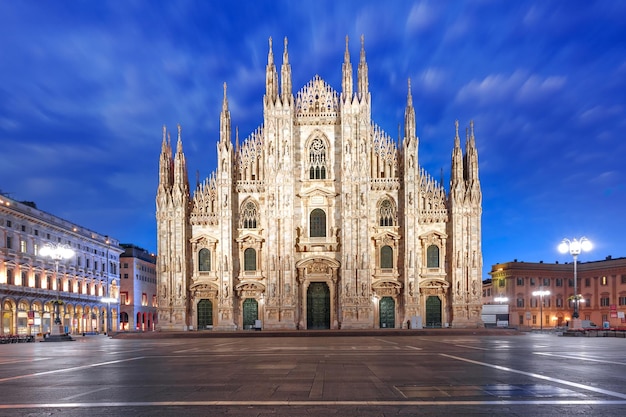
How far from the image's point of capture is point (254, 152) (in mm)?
62219

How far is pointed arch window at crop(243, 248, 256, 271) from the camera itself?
201ft

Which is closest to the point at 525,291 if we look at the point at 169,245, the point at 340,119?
the point at 340,119

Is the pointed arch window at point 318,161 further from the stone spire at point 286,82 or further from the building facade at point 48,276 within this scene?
the building facade at point 48,276

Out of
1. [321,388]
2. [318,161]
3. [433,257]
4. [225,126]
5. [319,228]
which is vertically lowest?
[321,388]

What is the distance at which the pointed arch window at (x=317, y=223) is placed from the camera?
201 feet

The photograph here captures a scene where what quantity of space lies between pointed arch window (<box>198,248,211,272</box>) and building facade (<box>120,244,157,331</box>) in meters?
51.1

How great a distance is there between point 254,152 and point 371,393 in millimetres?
51070

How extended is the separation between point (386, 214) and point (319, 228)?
706 centimetres

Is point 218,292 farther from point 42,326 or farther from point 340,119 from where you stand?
point 42,326

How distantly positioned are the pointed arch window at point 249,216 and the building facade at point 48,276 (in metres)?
18.3

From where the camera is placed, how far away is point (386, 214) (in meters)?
61.3

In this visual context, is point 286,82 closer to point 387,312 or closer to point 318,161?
point 318,161

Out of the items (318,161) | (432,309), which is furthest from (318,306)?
(318,161)

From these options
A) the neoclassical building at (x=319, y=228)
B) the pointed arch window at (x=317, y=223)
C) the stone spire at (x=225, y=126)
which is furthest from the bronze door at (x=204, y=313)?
the stone spire at (x=225, y=126)
